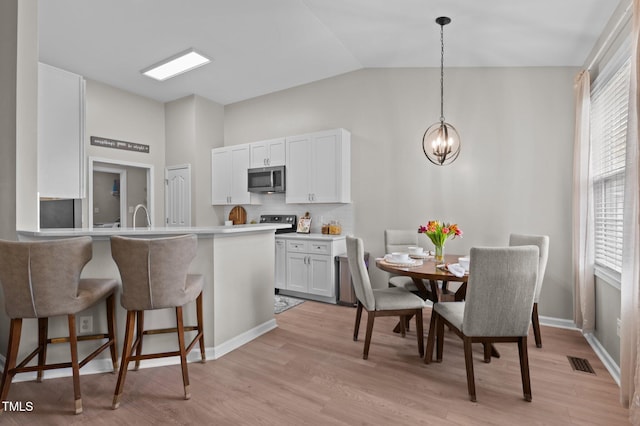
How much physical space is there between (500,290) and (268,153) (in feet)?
12.5

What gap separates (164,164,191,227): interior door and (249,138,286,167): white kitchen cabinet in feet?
4.01

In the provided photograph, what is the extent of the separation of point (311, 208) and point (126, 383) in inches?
126

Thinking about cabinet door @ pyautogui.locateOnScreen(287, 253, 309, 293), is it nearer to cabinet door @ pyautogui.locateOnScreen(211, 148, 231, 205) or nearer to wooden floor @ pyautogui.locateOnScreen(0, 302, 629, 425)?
wooden floor @ pyautogui.locateOnScreen(0, 302, 629, 425)

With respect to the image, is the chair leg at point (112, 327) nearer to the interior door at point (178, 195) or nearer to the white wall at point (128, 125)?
the white wall at point (128, 125)

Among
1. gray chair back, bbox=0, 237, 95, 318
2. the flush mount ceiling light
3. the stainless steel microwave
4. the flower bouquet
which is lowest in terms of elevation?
gray chair back, bbox=0, 237, 95, 318

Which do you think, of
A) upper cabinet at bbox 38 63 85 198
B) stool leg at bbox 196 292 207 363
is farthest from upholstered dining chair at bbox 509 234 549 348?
upper cabinet at bbox 38 63 85 198

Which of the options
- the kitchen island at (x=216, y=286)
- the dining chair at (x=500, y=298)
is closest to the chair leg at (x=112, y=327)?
the kitchen island at (x=216, y=286)

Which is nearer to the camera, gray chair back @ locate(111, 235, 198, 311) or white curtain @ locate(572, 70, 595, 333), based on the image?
gray chair back @ locate(111, 235, 198, 311)

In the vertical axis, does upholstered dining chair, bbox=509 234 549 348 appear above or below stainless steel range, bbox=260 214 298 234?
below

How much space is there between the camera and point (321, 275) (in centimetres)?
418

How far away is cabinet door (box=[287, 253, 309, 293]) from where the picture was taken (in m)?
4.32

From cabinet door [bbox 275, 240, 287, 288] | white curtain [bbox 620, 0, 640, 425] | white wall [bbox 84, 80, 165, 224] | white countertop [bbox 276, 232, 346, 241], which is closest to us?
white curtain [bbox 620, 0, 640, 425]

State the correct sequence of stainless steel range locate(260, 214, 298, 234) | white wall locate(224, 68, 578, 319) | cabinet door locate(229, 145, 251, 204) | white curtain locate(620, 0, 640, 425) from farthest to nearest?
cabinet door locate(229, 145, 251, 204), stainless steel range locate(260, 214, 298, 234), white wall locate(224, 68, 578, 319), white curtain locate(620, 0, 640, 425)

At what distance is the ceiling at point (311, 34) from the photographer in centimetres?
279
